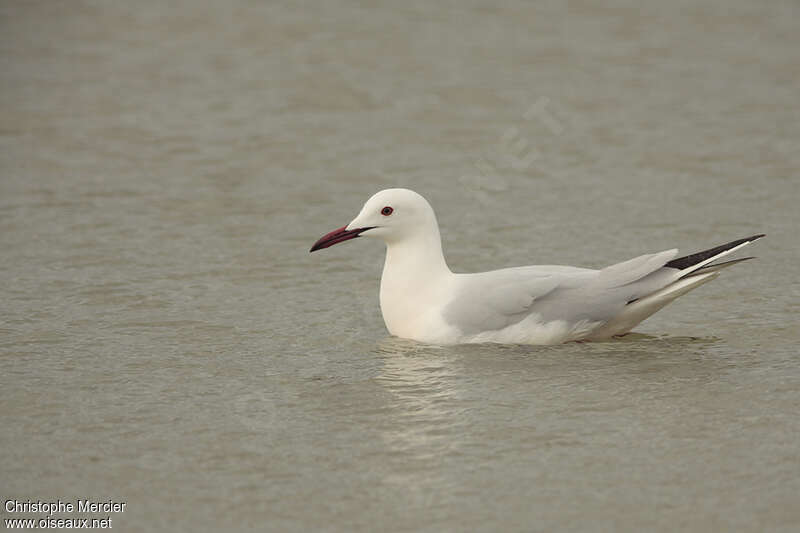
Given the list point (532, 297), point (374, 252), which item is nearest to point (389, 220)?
point (532, 297)

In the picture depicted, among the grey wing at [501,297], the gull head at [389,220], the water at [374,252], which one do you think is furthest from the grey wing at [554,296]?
the gull head at [389,220]

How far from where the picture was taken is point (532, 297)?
862 centimetres

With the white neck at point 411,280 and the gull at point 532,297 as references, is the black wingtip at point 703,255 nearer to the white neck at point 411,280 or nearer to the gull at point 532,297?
the gull at point 532,297

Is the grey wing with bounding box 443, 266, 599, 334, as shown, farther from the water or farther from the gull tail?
the gull tail

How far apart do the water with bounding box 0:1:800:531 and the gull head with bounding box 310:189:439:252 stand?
0.65 metres

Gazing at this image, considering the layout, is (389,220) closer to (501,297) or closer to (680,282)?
(501,297)

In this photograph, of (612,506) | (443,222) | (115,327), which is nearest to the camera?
(612,506)

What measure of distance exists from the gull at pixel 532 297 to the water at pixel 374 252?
129 millimetres

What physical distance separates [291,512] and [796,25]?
13257mm

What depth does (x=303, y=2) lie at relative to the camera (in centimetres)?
1886

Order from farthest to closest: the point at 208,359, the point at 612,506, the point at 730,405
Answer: the point at 208,359 → the point at 730,405 → the point at 612,506

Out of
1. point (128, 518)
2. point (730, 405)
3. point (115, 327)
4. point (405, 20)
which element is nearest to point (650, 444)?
point (730, 405)

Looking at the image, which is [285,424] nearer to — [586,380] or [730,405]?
[586,380]

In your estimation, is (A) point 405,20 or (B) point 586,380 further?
(A) point 405,20
